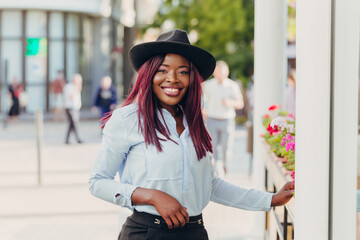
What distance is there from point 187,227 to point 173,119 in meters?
0.47

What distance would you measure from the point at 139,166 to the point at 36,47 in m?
26.3

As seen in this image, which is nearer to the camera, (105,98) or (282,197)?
(282,197)

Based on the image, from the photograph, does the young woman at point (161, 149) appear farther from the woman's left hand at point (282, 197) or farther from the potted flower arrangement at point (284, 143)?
the potted flower arrangement at point (284, 143)

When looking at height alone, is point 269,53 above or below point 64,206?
above

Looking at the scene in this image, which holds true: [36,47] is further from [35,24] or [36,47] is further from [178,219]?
[178,219]

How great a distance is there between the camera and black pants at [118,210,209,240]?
2.70 meters

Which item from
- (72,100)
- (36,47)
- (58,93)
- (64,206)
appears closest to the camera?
(64,206)

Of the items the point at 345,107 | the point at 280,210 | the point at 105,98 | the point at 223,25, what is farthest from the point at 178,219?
the point at 223,25

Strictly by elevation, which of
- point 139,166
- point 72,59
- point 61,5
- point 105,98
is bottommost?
point 139,166

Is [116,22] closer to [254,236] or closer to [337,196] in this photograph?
[254,236]

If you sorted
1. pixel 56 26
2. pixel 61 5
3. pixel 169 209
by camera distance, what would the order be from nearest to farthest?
pixel 169 209, pixel 61 5, pixel 56 26

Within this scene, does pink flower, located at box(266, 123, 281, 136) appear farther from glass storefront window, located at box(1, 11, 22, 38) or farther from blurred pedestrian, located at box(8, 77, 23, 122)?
glass storefront window, located at box(1, 11, 22, 38)

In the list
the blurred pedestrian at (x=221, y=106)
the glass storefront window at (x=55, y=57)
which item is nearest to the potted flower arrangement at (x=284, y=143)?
the blurred pedestrian at (x=221, y=106)

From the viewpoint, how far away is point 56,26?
2912 centimetres
